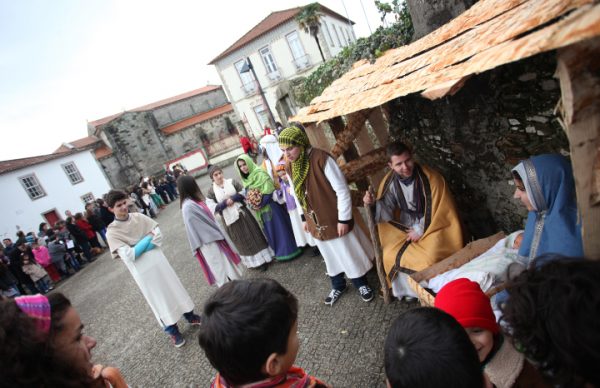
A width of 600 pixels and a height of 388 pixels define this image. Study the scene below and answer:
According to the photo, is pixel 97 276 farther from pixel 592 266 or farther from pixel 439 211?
pixel 592 266

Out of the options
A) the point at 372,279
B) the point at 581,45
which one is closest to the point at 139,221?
the point at 372,279

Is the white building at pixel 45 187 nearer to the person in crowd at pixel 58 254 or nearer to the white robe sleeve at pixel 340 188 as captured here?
the person in crowd at pixel 58 254

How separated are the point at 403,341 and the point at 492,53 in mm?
1222

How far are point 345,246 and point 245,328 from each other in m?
2.16

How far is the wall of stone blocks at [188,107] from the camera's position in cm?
3362

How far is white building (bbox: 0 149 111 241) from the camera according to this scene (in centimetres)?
1917

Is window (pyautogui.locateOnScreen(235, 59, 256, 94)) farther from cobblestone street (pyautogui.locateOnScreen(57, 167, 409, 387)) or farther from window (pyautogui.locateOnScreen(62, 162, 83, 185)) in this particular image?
cobblestone street (pyautogui.locateOnScreen(57, 167, 409, 387))

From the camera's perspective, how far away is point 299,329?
3365 millimetres

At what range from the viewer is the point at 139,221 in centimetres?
373

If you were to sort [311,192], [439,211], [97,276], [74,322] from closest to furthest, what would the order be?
[74,322], [439,211], [311,192], [97,276]

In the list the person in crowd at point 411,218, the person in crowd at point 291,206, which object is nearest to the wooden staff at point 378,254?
the person in crowd at point 411,218

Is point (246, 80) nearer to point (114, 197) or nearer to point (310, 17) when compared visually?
point (310, 17)

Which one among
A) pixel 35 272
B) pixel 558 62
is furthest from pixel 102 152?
pixel 558 62

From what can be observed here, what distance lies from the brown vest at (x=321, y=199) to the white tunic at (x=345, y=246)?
66 mm
